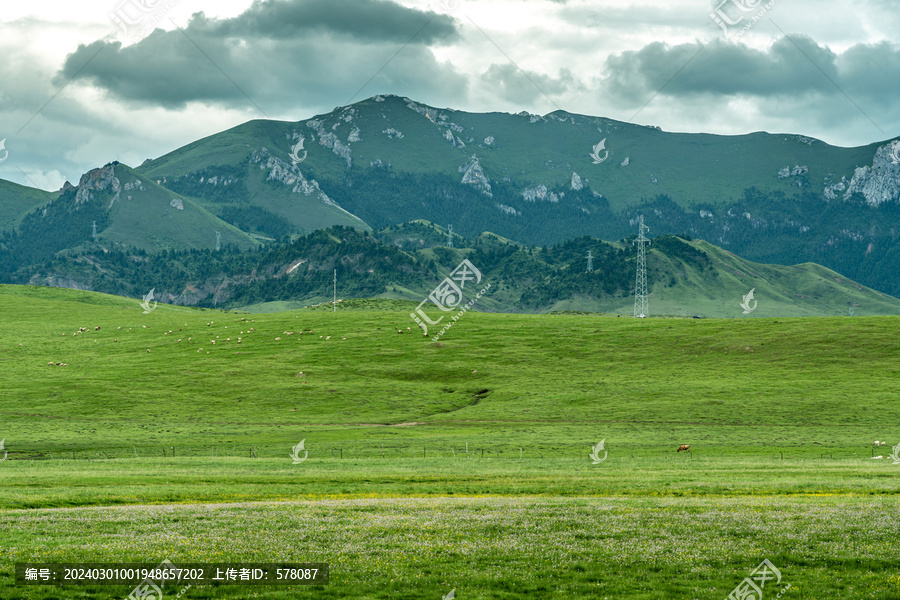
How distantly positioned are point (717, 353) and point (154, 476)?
11057 centimetres

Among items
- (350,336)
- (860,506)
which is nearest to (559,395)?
(350,336)

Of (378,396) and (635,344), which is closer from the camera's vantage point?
(378,396)

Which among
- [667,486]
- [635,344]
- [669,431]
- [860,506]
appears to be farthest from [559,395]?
[860,506]

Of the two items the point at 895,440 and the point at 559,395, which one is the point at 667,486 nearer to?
the point at 895,440

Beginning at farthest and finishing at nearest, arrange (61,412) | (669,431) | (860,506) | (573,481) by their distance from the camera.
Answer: (61,412), (669,431), (573,481), (860,506)

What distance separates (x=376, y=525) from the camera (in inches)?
1273

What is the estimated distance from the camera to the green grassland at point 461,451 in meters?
26.4

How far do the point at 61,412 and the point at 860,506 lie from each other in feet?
346

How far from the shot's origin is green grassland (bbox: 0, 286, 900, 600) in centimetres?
2641

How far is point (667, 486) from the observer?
48000 mm

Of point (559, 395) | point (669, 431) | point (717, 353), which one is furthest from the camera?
point (717, 353)

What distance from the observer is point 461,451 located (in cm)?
7881

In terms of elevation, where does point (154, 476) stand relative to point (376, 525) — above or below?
below

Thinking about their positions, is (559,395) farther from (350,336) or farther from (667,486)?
(667,486)
